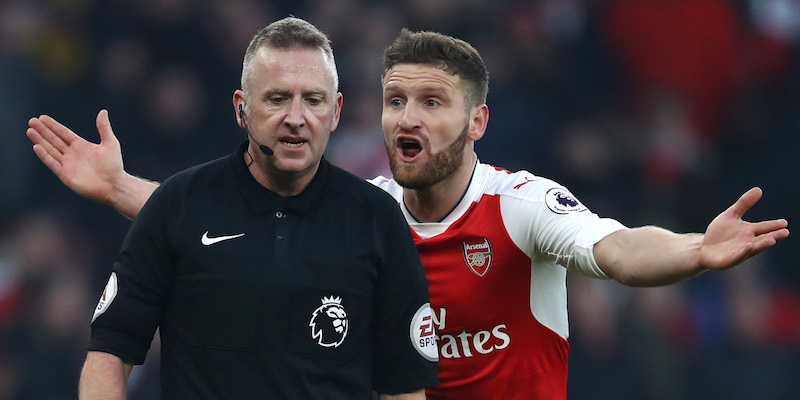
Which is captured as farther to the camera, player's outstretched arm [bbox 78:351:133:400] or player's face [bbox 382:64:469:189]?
player's face [bbox 382:64:469:189]

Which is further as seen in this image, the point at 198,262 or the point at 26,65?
the point at 26,65

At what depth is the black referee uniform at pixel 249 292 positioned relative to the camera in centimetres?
380

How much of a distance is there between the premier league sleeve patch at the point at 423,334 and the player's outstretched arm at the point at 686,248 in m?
0.76

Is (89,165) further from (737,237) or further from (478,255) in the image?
(737,237)

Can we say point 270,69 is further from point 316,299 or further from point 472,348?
point 472,348

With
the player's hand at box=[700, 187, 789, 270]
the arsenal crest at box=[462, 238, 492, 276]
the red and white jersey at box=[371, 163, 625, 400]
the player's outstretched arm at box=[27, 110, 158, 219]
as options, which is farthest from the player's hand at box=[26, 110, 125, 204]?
the player's hand at box=[700, 187, 789, 270]

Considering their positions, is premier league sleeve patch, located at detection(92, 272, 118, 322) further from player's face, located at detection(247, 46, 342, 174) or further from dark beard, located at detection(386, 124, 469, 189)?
dark beard, located at detection(386, 124, 469, 189)

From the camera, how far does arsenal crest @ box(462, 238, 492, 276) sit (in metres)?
4.96

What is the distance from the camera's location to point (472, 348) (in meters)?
4.95

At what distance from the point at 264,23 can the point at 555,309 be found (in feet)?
19.2

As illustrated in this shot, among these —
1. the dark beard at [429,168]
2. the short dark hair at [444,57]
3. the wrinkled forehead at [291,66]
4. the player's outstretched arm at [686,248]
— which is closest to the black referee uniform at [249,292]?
the wrinkled forehead at [291,66]

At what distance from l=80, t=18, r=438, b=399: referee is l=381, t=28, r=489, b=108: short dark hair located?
1.06 m

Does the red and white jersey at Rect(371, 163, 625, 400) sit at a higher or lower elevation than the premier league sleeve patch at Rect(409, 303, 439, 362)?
higher

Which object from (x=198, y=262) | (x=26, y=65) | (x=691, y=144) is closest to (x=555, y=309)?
(x=198, y=262)
